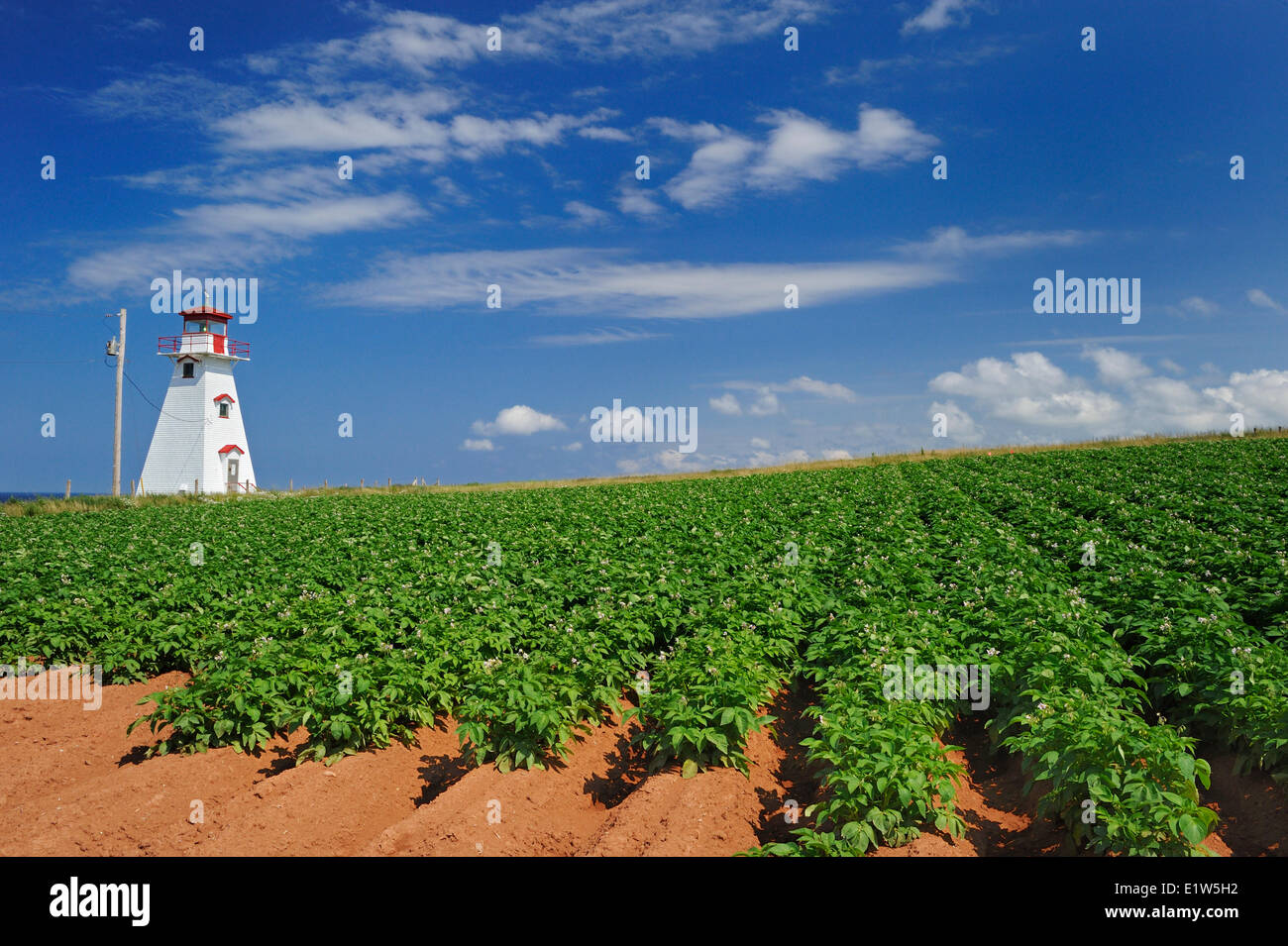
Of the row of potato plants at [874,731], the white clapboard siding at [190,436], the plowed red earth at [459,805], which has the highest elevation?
the white clapboard siding at [190,436]

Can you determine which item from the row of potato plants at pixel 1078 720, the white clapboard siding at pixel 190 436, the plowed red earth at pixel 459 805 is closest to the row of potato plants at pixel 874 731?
the plowed red earth at pixel 459 805

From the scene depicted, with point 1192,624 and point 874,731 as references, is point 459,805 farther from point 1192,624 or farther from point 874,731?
point 1192,624

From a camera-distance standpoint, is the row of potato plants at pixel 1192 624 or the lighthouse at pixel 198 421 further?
the lighthouse at pixel 198 421

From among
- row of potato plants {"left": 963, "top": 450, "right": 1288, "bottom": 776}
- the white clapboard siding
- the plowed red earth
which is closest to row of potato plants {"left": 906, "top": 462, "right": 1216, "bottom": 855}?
row of potato plants {"left": 963, "top": 450, "right": 1288, "bottom": 776}

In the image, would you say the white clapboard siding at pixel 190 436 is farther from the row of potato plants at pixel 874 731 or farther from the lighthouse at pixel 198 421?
the row of potato plants at pixel 874 731

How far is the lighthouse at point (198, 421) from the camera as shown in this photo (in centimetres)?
4725

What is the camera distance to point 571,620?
33.6 ft

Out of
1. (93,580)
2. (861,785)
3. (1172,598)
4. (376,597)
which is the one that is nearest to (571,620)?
(376,597)

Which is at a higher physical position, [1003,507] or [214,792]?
[1003,507]

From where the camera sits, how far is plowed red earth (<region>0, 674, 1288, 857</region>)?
20.3ft

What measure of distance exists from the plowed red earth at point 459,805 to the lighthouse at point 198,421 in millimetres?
44087

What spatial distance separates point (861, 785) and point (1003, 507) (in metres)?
18.6

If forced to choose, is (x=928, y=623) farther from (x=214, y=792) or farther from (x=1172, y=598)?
(x=214, y=792)

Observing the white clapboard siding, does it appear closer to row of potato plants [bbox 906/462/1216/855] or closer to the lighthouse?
the lighthouse
